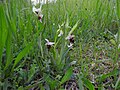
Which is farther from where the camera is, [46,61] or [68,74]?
[46,61]

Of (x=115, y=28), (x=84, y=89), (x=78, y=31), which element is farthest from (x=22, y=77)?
(x=115, y=28)

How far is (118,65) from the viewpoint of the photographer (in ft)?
3.71

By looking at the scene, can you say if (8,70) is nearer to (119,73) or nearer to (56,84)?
(56,84)

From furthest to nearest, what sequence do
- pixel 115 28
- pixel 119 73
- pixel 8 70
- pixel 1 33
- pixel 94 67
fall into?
pixel 115 28
pixel 94 67
pixel 119 73
pixel 8 70
pixel 1 33

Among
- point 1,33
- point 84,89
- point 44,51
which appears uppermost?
point 1,33

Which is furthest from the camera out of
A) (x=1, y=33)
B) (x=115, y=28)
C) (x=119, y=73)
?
(x=115, y=28)

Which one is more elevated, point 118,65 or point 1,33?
point 1,33

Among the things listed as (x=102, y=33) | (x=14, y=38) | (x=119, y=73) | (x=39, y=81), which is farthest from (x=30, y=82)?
(x=102, y=33)

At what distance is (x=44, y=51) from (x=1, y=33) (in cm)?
29

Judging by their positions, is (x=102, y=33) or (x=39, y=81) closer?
(x=39, y=81)

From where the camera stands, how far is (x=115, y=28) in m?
1.81

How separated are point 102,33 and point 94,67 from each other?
606 mm

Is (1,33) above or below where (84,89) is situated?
above

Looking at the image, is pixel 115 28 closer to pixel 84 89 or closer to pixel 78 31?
pixel 78 31
